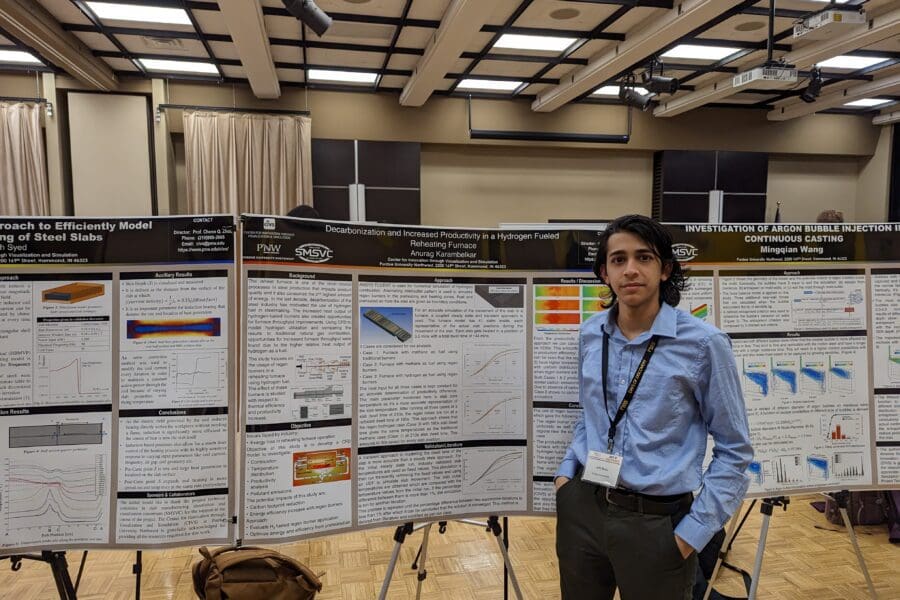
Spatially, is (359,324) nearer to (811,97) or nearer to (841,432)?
(841,432)

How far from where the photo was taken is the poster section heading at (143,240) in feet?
5.24

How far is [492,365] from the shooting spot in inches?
71.2

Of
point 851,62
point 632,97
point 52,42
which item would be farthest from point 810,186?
point 52,42

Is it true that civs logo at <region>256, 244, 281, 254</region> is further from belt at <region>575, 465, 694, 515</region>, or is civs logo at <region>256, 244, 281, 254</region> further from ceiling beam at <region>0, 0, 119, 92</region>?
ceiling beam at <region>0, 0, 119, 92</region>

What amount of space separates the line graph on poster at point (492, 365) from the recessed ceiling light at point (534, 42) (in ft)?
14.3

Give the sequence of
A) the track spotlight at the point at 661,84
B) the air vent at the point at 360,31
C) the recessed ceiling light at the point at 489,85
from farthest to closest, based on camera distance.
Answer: the recessed ceiling light at the point at 489,85 → the track spotlight at the point at 661,84 → the air vent at the point at 360,31

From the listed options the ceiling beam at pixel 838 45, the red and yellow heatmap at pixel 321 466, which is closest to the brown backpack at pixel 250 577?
the red and yellow heatmap at pixel 321 466

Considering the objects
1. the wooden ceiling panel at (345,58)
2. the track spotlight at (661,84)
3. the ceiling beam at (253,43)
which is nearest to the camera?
the ceiling beam at (253,43)

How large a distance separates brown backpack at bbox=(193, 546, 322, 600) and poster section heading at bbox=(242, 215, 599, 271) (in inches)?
41.8

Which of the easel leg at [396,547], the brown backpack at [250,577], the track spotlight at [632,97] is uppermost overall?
the track spotlight at [632,97]

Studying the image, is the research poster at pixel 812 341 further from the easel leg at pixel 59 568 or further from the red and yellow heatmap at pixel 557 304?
the easel leg at pixel 59 568

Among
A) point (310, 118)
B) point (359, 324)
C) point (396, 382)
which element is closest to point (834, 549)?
point (396, 382)

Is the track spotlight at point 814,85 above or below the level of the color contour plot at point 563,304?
above

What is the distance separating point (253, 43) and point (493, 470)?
4619 millimetres
